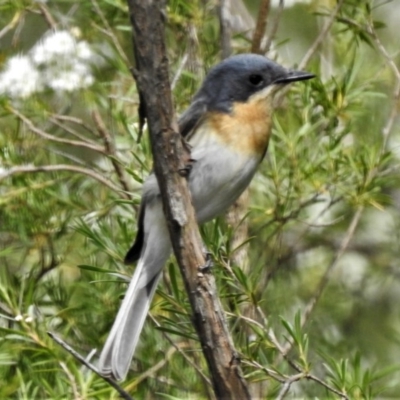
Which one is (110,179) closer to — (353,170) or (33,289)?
(33,289)

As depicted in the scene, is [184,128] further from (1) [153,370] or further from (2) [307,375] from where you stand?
(2) [307,375]

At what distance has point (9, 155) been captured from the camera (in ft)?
13.5

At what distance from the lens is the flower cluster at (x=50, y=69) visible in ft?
13.6

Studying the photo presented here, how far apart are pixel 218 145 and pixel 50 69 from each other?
0.72m

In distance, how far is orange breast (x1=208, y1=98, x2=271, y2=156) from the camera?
12.9ft

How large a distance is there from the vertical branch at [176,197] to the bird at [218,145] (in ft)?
2.29

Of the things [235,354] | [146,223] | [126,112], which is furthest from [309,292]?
[235,354]

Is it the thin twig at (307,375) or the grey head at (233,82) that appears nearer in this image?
the thin twig at (307,375)

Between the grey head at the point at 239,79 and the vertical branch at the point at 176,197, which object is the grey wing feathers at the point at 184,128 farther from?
the vertical branch at the point at 176,197

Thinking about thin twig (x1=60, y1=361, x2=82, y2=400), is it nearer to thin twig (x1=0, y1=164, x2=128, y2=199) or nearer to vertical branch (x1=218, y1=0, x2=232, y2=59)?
thin twig (x1=0, y1=164, x2=128, y2=199)

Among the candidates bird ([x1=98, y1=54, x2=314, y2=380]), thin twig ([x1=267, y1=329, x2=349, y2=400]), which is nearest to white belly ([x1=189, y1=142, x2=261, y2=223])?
bird ([x1=98, y1=54, x2=314, y2=380])

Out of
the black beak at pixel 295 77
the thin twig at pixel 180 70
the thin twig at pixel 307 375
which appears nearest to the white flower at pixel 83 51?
the thin twig at pixel 180 70

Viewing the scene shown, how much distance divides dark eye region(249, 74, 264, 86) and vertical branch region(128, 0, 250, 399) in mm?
1236

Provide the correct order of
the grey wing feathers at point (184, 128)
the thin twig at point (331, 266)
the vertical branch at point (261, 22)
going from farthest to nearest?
the vertical branch at point (261, 22) → the thin twig at point (331, 266) → the grey wing feathers at point (184, 128)
